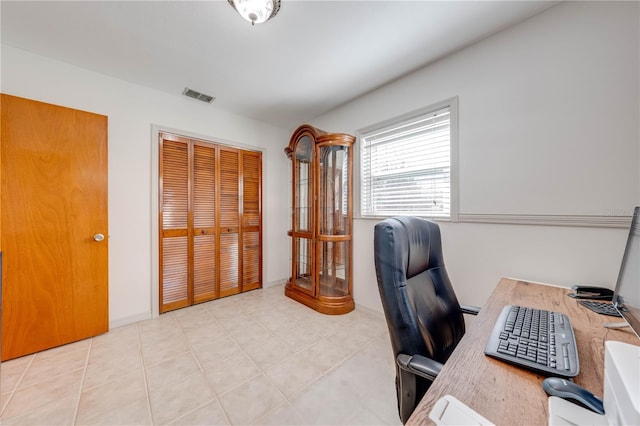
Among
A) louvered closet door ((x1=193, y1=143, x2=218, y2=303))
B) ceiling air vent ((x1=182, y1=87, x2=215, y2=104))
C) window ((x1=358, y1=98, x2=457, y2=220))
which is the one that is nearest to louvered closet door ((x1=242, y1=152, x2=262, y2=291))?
louvered closet door ((x1=193, y1=143, x2=218, y2=303))

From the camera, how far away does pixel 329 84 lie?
8.50 ft

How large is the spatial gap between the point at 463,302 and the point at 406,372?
1.49 m

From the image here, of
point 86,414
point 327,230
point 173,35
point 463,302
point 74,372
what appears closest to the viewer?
point 86,414

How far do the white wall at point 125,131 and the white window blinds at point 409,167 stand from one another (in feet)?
7.24

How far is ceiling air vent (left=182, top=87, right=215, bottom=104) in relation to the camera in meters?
2.73

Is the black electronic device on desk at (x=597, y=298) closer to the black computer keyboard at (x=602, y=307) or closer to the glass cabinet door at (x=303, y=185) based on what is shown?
the black computer keyboard at (x=602, y=307)

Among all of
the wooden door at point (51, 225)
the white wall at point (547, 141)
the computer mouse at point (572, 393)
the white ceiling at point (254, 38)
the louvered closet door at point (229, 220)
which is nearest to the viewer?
the computer mouse at point (572, 393)

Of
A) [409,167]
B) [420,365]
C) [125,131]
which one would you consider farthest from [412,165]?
[125,131]

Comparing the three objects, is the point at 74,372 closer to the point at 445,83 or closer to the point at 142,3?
the point at 142,3

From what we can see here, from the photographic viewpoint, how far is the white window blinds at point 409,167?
2180 mm

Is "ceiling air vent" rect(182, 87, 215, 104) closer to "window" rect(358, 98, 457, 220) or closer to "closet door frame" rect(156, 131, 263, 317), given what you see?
"closet door frame" rect(156, 131, 263, 317)

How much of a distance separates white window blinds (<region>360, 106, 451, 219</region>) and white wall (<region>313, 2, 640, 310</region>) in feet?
0.55

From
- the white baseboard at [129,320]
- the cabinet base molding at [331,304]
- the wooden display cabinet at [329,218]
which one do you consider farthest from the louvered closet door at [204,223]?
the cabinet base molding at [331,304]

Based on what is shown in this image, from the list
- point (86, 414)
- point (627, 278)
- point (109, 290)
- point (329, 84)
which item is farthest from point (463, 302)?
point (109, 290)
